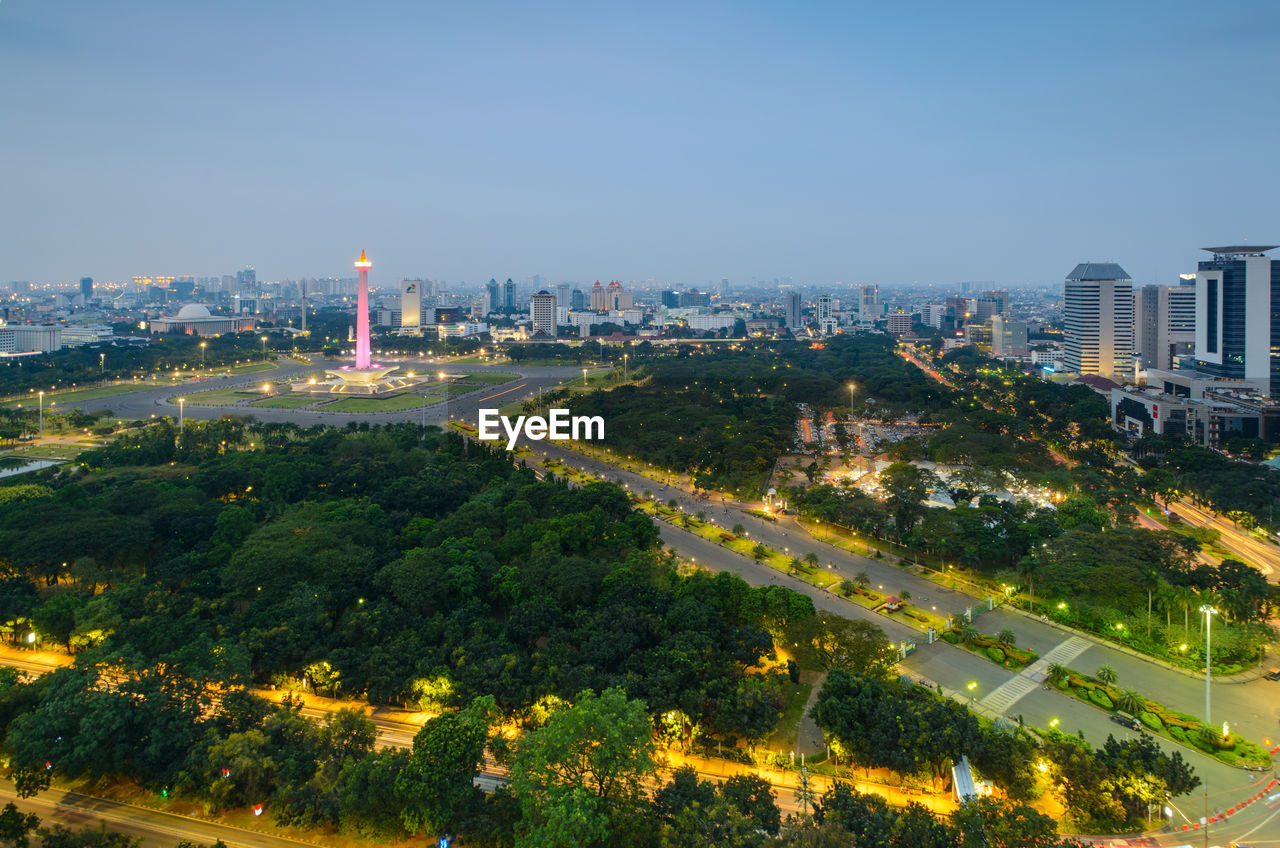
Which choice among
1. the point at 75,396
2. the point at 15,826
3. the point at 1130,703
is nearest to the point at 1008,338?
the point at 1130,703

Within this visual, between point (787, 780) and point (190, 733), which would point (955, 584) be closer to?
point (787, 780)

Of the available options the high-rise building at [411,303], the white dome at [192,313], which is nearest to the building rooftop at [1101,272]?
the high-rise building at [411,303]

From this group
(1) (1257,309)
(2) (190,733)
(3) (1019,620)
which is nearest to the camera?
(2) (190,733)

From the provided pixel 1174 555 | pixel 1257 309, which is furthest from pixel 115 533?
pixel 1257 309

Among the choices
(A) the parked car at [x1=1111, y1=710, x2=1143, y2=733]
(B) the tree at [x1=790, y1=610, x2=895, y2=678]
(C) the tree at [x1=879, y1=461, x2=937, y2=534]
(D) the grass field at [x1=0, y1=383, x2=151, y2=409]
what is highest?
(D) the grass field at [x1=0, y1=383, x2=151, y2=409]

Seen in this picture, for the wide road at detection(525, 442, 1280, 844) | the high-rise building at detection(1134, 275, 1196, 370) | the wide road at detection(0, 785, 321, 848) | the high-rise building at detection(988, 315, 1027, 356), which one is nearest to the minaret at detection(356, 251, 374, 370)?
the wide road at detection(525, 442, 1280, 844)

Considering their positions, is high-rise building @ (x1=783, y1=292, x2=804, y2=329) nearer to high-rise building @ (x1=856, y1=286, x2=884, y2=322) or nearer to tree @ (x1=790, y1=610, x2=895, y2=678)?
high-rise building @ (x1=856, y1=286, x2=884, y2=322)

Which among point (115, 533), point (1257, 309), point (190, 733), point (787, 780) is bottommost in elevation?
point (787, 780)
